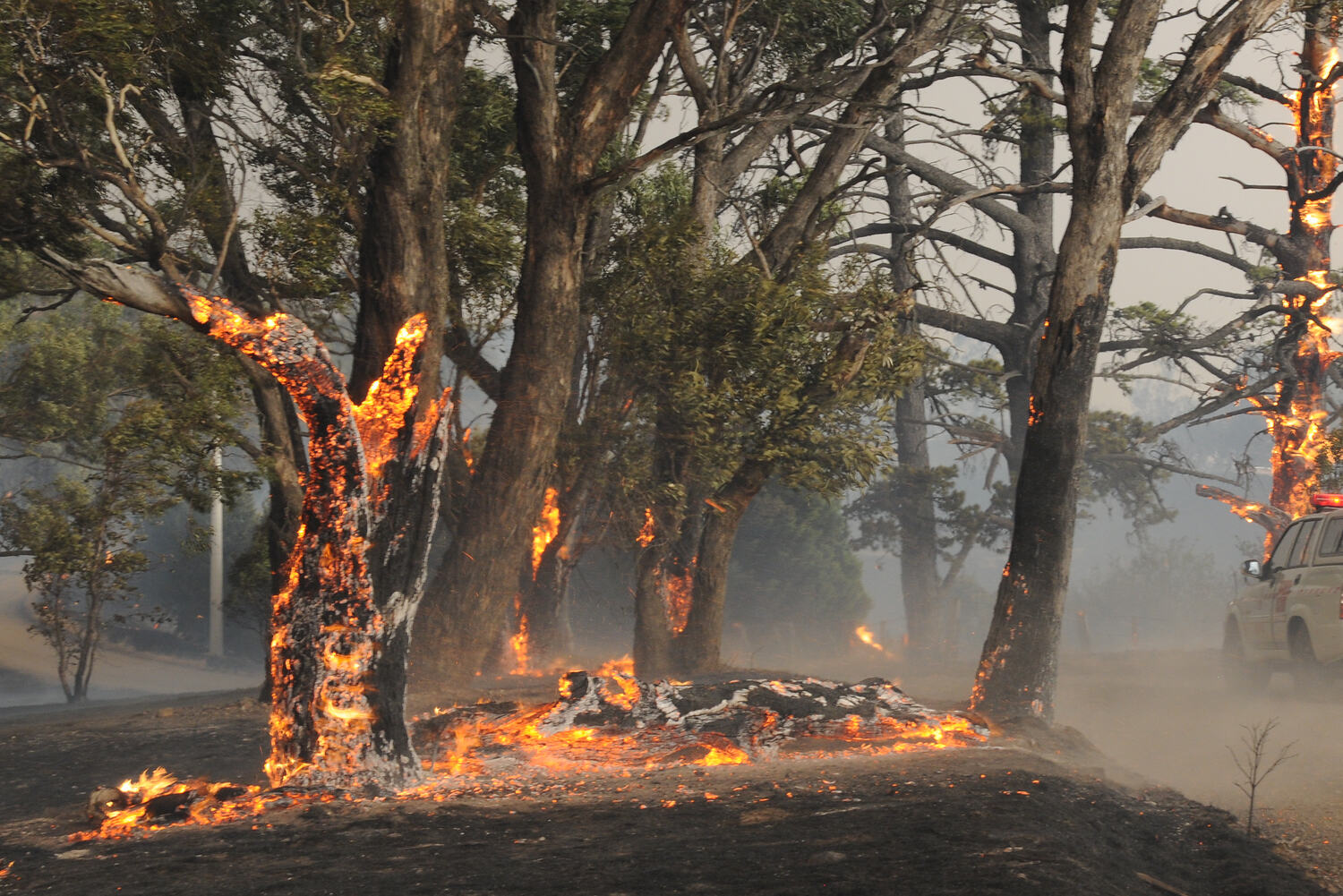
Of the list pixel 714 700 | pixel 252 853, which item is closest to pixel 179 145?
pixel 714 700

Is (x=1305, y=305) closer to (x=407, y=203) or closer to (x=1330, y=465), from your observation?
(x=1330, y=465)

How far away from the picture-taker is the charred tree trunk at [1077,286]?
13.2 meters

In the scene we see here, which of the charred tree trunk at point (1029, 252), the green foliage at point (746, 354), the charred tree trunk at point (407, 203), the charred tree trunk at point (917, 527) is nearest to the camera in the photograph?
the charred tree trunk at point (407, 203)

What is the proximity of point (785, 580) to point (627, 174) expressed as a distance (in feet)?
108

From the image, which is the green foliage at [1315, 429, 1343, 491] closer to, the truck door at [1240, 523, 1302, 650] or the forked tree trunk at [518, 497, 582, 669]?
the truck door at [1240, 523, 1302, 650]

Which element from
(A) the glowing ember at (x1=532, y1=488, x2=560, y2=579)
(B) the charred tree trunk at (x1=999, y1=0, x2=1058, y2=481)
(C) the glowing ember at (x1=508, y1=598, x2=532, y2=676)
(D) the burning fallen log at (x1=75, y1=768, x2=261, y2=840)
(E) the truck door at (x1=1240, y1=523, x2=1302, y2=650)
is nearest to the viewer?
(D) the burning fallen log at (x1=75, y1=768, x2=261, y2=840)

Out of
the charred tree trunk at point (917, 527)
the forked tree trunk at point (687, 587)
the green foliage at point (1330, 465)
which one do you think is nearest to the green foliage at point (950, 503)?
the charred tree trunk at point (917, 527)

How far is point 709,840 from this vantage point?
20.7ft

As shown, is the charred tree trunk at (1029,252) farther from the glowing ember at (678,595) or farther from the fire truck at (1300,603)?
the glowing ember at (678,595)

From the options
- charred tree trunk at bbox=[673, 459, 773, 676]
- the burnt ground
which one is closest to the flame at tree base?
the burnt ground

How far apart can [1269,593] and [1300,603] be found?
139 cm

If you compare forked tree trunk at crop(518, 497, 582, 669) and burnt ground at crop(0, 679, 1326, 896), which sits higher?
forked tree trunk at crop(518, 497, 582, 669)

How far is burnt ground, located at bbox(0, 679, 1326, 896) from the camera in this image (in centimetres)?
541

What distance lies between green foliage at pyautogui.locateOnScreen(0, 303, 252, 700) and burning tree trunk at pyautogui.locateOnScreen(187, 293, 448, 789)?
5347 mm
